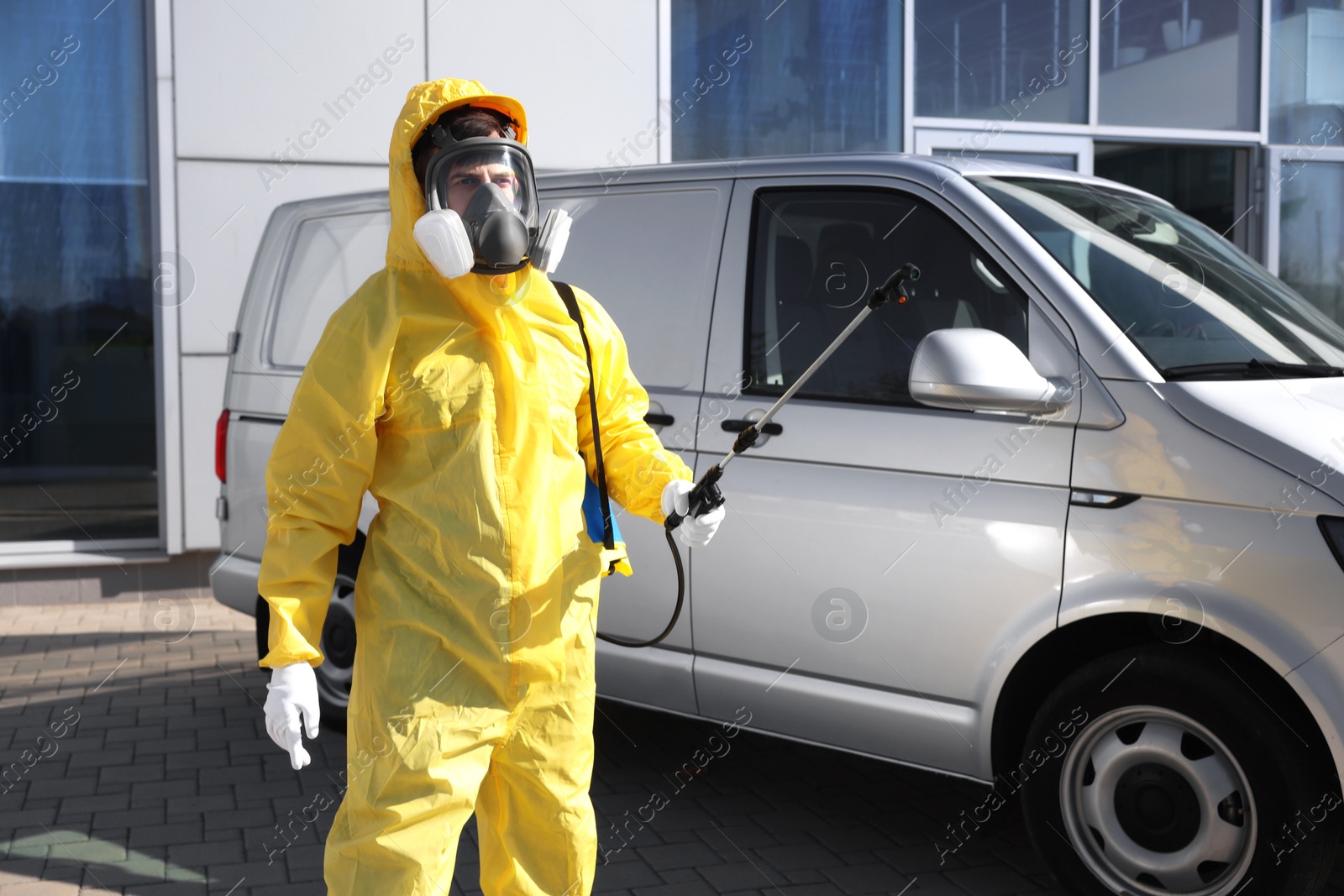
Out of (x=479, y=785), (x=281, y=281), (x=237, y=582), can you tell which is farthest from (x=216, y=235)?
(x=479, y=785)

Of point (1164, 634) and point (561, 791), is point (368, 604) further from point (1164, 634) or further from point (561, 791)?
point (1164, 634)

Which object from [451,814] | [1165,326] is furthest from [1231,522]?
[451,814]

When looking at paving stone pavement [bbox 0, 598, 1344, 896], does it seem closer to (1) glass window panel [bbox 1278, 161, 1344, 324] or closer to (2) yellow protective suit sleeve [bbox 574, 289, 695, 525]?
(2) yellow protective suit sleeve [bbox 574, 289, 695, 525]

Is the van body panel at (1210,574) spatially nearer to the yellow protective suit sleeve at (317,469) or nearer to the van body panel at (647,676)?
the van body panel at (647,676)

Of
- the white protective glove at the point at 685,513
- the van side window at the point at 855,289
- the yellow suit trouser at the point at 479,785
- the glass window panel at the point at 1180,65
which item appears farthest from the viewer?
the glass window panel at the point at 1180,65

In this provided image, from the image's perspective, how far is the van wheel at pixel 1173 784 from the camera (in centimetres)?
304

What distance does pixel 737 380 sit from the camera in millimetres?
4098

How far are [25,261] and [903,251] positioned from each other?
21.8 ft

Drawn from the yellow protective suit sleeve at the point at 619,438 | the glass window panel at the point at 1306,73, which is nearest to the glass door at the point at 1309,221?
the glass window panel at the point at 1306,73

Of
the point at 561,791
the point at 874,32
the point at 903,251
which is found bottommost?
the point at 561,791

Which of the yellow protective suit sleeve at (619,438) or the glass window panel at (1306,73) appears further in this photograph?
the glass window panel at (1306,73)

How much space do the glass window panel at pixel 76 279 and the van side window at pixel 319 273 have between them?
3383 millimetres

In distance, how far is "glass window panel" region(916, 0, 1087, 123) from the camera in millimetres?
9391

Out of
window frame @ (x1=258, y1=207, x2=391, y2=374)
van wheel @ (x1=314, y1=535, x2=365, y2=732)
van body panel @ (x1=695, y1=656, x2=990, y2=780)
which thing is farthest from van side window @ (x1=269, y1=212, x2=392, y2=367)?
van body panel @ (x1=695, y1=656, x2=990, y2=780)
